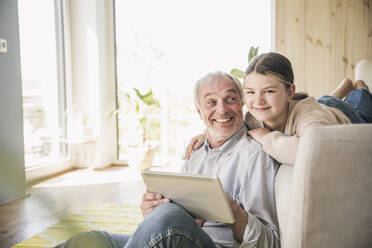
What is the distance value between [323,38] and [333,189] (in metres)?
3.81

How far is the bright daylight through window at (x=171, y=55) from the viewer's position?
4.52 m

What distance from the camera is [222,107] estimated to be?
146 centimetres

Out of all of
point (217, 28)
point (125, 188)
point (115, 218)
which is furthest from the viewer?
point (217, 28)

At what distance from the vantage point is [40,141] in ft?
13.4

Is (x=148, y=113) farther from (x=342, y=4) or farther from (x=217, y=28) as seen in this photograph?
(x=342, y=4)

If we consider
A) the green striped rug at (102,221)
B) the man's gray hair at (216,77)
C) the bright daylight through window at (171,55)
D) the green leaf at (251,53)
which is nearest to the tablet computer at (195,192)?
the man's gray hair at (216,77)

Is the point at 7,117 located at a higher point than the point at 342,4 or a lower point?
lower

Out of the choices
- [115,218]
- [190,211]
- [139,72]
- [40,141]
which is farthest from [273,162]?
[139,72]

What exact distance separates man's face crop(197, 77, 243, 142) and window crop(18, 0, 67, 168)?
9.41ft

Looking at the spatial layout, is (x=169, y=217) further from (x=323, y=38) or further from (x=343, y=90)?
(x=323, y=38)

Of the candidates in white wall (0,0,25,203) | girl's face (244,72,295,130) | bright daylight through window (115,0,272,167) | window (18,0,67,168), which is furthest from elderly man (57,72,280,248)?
bright daylight through window (115,0,272,167)

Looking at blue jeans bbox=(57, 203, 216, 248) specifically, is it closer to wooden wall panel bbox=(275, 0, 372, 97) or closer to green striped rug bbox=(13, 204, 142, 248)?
green striped rug bbox=(13, 204, 142, 248)

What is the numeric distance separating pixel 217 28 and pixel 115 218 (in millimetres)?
2801

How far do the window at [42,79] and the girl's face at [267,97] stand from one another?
3064 mm
